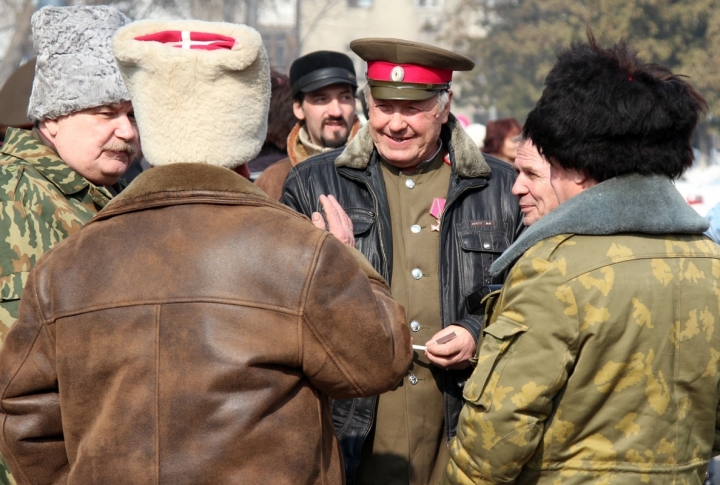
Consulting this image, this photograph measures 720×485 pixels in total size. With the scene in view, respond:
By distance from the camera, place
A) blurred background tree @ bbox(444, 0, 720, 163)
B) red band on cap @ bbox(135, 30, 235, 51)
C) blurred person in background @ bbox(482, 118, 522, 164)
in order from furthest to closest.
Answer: blurred background tree @ bbox(444, 0, 720, 163) → blurred person in background @ bbox(482, 118, 522, 164) → red band on cap @ bbox(135, 30, 235, 51)

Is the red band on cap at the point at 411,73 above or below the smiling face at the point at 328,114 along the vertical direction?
above

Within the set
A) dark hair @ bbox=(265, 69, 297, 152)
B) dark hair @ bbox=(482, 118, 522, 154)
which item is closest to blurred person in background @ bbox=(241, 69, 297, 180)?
dark hair @ bbox=(265, 69, 297, 152)

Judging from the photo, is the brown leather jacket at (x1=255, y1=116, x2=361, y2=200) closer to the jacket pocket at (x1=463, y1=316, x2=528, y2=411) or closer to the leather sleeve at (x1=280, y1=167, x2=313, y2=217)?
the leather sleeve at (x1=280, y1=167, x2=313, y2=217)

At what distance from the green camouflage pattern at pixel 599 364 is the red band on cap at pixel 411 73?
1.33m

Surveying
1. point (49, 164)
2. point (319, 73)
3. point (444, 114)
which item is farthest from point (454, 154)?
point (319, 73)

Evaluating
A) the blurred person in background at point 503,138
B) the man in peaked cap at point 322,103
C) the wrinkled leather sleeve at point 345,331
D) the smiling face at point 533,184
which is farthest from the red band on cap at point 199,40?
the blurred person in background at point 503,138

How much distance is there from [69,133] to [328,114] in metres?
2.62

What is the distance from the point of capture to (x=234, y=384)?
218 cm

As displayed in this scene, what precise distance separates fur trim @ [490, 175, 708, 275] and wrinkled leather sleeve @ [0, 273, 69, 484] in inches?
51.4

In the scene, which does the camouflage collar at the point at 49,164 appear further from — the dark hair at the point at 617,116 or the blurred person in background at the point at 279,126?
the blurred person in background at the point at 279,126

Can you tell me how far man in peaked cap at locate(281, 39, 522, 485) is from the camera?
11.4 ft

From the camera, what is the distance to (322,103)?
5719mm

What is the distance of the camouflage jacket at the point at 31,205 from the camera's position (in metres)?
2.91

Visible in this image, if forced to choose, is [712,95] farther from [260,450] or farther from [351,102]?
[260,450]
